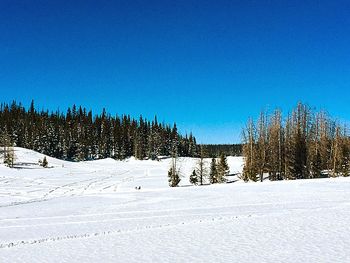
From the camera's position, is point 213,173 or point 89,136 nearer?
point 213,173

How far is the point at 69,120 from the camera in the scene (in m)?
157

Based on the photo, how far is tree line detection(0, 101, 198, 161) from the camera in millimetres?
126500

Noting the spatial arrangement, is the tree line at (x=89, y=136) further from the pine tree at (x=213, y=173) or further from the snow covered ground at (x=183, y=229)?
the snow covered ground at (x=183, y=229)

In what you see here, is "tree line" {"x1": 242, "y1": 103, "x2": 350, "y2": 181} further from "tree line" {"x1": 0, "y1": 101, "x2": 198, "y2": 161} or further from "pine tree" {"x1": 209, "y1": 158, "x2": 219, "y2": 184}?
"tree line" {"x1": 0, "y1": 101, "x2": 198, "y2": 161}

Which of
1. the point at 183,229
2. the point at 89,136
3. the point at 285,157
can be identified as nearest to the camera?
the point at 183,229

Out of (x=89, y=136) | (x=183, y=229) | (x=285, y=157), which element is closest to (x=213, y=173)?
(x=285, y=157)

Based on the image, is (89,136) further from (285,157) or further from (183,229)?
(183,229)

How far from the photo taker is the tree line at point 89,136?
126 metres

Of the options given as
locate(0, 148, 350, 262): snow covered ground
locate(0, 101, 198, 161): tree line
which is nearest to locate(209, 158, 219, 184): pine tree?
locate(0, 148, 350, 262): snow covered ground

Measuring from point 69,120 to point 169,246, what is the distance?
146 meters

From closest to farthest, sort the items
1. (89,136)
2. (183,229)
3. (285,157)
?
(183,229) → (285,157) → (89,136)

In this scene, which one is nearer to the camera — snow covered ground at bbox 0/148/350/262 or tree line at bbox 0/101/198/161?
snow covered ground at bbox 0/148/350/262

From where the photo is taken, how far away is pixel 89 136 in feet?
443

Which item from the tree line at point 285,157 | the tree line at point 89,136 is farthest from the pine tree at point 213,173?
the tree line at point 89,136
